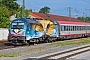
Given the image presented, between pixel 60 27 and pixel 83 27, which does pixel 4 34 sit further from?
pixel 83 27

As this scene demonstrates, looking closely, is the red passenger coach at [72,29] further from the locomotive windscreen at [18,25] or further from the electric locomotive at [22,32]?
the locomotive windscreen at [18,25]

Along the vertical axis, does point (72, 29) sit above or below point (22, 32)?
below

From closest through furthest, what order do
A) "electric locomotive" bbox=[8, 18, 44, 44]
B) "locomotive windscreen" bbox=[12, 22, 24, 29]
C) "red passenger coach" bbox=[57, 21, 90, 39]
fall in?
"electric locomotive" bbox=[8, 18, 44, 44] < "locomotive windscreen" bbox=[12, 22, 24, 29] < "red passenger coach" bbox=[57, 21, 90, 39]

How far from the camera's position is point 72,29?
47.9 metres

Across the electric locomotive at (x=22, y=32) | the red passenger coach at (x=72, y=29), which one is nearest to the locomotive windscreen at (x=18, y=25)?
the electric locomotive at (x=22, y=32)

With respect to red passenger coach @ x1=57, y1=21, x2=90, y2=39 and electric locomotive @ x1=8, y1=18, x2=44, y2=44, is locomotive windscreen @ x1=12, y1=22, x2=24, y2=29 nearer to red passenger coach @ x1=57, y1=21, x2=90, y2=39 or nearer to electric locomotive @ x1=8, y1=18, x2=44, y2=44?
electric locomotive @ x1=8, y1=18, x2=44, y2=44

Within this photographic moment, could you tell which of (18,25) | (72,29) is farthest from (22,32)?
(72,29)

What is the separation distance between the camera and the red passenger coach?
43.2 metres

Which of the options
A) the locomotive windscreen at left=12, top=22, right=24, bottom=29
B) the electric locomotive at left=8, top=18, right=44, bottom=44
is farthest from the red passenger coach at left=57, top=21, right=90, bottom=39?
the locomotive windscreen at left=12, top=22, right=24, bottom=29

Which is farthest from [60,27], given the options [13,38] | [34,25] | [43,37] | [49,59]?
[49,59]

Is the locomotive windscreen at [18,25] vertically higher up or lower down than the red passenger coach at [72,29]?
higher up

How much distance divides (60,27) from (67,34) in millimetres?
3463

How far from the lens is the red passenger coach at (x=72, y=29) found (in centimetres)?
4321

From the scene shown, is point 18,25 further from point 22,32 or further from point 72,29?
point 72,29
